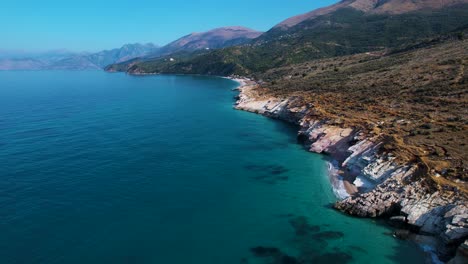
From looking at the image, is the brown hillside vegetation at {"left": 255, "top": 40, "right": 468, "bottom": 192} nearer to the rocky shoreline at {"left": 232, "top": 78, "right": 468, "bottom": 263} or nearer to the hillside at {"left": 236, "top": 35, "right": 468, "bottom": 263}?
the hillside at {"left": 236, "top": 35, "right": 468, "bottom": 263}

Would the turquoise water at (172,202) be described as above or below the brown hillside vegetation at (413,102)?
below

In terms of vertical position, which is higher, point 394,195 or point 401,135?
point 401,135

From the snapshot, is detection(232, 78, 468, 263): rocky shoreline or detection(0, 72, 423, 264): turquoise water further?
detection(0, 72, 423, 264): turquoise water

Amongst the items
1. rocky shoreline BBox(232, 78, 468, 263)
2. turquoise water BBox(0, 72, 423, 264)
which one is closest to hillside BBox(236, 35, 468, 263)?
rocky shoreline BBox(232, 78, 468, 263)

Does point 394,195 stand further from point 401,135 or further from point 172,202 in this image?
point 172,202

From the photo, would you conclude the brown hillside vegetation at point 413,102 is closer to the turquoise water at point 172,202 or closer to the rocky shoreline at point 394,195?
the rocky shoreline at point 394,195

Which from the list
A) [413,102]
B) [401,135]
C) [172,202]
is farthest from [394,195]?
[413,102]

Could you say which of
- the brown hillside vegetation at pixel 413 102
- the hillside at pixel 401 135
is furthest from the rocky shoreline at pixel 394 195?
the brown hillside vegetation at pixel 413 102
